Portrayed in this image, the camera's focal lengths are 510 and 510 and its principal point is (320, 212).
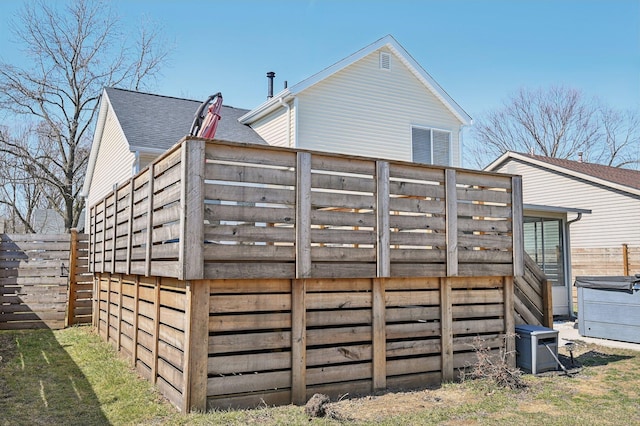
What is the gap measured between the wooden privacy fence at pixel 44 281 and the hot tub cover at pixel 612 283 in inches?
379

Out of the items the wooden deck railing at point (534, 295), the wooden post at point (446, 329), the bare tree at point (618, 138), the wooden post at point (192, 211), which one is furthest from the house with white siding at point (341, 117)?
the bare tree at point (618, 138)

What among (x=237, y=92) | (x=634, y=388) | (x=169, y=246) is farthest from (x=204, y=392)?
(x=237, y=92)

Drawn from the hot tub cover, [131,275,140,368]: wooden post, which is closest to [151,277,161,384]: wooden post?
[131,275,140,368]: wooden post

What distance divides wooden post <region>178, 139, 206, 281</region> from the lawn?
123 centimetres

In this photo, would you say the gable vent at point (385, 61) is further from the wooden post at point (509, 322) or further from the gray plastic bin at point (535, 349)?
the gray plastic bin at point (535, 349)

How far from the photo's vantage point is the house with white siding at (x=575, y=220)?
516 inches

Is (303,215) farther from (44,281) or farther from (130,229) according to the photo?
(44,281)

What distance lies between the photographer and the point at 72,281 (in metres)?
10.3

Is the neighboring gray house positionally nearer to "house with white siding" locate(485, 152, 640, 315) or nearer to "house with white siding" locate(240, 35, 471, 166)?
"house with white siding" locate(240, 35, 471, 166)

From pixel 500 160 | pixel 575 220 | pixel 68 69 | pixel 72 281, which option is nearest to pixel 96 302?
pixel 72 281

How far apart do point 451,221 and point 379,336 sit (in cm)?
153

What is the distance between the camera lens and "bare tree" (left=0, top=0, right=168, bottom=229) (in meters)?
20.9

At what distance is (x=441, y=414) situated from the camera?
177 inches

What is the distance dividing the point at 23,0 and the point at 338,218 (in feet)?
71.0
